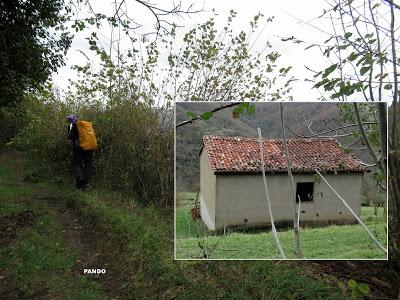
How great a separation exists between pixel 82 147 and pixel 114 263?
3.84m

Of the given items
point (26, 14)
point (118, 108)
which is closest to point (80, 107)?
point (118, 108)

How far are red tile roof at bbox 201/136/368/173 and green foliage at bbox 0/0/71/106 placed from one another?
4.84 meters

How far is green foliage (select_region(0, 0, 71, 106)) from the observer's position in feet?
21.8

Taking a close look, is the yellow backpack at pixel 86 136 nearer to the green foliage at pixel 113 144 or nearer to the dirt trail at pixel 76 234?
the green foliage at pixel 113 144

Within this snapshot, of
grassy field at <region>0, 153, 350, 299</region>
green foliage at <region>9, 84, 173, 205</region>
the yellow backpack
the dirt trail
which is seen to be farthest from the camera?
the yellow backpack

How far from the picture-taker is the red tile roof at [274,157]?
298 centimetres

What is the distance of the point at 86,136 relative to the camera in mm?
8664

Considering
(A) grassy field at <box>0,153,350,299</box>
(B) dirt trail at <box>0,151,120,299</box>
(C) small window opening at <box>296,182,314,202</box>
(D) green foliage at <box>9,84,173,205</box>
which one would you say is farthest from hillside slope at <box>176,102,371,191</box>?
(D) green foliage at <box>9,84,173,205</box>

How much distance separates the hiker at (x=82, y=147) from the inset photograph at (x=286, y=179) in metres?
5.80

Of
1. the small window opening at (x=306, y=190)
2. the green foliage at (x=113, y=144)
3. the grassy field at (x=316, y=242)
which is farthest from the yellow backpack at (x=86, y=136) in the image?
the small window opening at (x=306, y=190)

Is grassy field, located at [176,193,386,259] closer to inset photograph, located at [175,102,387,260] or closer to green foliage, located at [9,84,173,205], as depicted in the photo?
inset photograph, located at [175,102,387,260]

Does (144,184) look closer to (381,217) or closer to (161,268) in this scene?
(161,268)

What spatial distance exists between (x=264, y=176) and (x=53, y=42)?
6132 mm

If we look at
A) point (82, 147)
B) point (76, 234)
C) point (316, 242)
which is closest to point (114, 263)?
point (76, 234)
